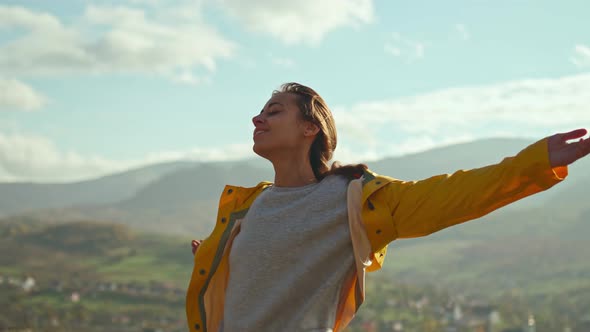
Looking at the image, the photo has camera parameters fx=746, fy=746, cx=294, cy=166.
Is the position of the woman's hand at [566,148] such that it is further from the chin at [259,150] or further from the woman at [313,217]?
the chin at [259,150]

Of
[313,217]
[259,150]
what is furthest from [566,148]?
[259,150]

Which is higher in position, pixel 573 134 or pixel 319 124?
pixel 319 124

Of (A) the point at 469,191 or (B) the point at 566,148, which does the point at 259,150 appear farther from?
(B) the point at 566,148

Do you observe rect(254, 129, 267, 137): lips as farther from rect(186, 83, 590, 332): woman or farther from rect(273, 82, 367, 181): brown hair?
rect(273, 82, 367, 181): brown hair

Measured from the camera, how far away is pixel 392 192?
345 cm

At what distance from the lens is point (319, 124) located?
3936 mm

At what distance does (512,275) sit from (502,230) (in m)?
42.5

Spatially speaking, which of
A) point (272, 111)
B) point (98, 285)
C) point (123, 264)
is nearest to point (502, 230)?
point (123, 264)

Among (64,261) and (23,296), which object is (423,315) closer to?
(23,296)

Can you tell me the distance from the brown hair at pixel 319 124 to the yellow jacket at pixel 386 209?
37 cm

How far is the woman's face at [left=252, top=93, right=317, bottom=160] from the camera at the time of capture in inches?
152

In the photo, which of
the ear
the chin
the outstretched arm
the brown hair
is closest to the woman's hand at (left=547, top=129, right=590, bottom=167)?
the outstretched arm

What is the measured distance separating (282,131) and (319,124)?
207mm

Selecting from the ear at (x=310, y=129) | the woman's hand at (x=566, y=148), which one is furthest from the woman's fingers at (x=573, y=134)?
the ear at (x=310, y=129)
